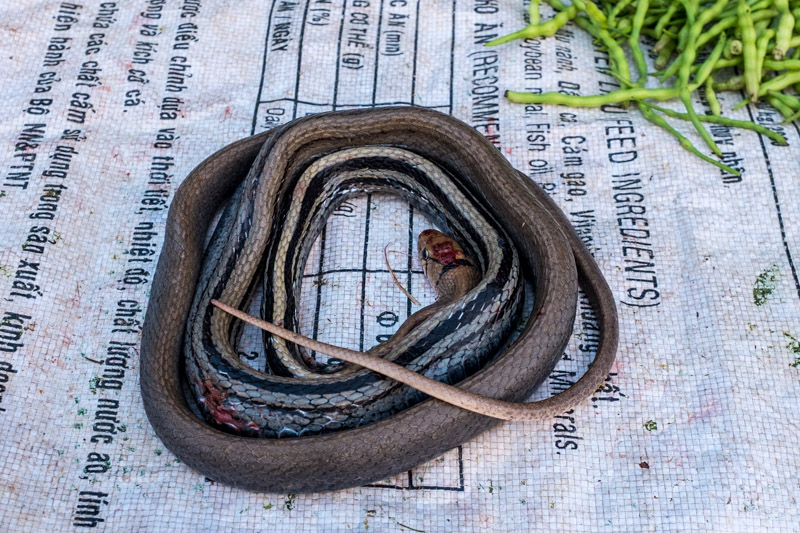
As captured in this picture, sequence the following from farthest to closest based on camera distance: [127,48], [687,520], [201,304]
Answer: [127,48] → [201,304] → [687,520]

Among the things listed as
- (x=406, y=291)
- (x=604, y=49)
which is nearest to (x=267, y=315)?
(x=406, y=291)

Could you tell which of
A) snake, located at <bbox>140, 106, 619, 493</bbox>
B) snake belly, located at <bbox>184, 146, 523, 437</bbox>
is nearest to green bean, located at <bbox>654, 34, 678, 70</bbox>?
snake, located at <bbox>140, 106, 619, 493</bbox>

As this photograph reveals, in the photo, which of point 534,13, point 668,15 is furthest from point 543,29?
point 668,15

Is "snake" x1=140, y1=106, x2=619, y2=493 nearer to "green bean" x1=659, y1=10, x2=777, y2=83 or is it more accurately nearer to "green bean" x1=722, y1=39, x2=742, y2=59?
"green bean" x1=659, y1=10, x2=777, y2=83

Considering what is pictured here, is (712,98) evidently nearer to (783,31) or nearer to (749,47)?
(749,47)

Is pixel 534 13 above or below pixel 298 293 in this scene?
above

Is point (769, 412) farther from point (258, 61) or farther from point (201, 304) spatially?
point (258, 61)
